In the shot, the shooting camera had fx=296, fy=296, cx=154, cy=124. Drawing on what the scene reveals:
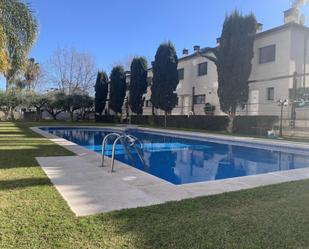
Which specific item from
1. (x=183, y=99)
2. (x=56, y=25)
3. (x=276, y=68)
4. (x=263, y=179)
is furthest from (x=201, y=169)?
(x=56, y=25)

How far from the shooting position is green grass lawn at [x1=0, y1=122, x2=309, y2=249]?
3064mm

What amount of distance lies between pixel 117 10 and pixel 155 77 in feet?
22.3

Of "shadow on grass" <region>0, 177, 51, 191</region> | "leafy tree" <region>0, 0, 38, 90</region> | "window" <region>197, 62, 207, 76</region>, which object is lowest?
"shadow on grass" <region>0, 177, 51, 191</region>

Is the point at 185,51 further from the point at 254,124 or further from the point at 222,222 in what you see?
the point at 222,222

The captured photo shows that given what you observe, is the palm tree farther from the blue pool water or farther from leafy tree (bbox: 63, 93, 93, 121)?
the blue pool water

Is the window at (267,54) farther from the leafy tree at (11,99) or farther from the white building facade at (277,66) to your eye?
the leafy tree at (11,99)

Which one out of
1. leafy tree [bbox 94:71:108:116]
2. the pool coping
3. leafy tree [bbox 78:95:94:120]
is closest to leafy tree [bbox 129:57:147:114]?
leafy tree [bbox 94:71:108:116]

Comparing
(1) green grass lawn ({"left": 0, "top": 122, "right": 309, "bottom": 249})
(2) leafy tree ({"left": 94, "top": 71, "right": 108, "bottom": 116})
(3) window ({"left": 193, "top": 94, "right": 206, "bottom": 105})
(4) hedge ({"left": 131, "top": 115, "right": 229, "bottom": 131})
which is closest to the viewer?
(1) green grass lawn ({"left": 0, "top": 122, "right": 309, "bottom": 249})

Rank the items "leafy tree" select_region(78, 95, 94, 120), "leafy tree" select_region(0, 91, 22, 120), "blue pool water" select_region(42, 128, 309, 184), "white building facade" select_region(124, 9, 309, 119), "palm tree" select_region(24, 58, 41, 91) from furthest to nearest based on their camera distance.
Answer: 1. "palm tree" select_region(24, 58, 41, 91)
2. "leafy tree" select_region(78, 95, 94, 120)
3. "leafy tree" select_region(0, 91, 22, 120)
4. "white building facade" select_region(124, 9, 309, 119)
5. "blue pool water" select_region(42, 128, 309, 184)

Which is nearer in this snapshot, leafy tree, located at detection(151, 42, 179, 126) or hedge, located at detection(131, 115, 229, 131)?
hedge, located at detection(131, 115, 229, 131)

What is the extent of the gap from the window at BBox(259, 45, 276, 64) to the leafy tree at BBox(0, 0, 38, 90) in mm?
15116

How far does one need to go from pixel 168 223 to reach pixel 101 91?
35.3 metres

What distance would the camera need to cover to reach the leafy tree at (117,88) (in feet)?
114

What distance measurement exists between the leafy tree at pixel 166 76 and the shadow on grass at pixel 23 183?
20.9 m
